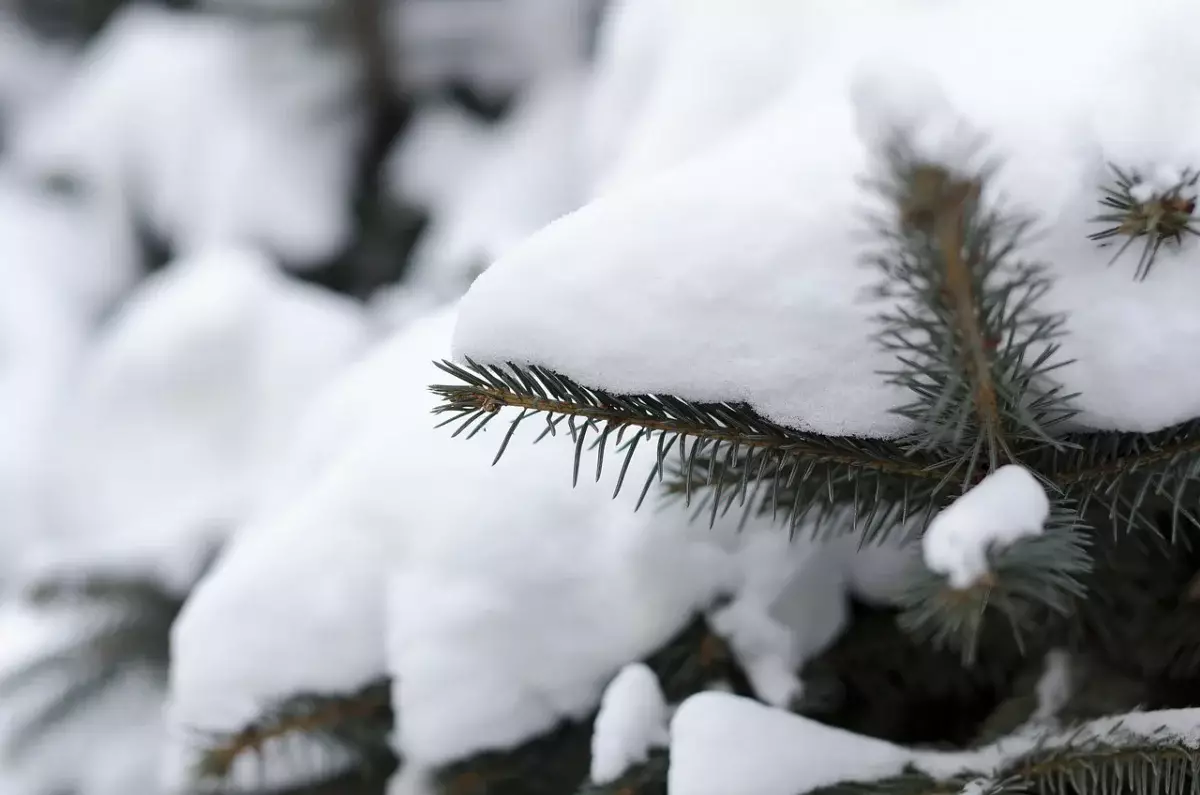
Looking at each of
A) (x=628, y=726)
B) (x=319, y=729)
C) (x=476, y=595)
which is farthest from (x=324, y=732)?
(x=628, y=726)

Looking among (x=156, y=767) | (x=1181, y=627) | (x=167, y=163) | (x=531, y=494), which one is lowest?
(x=1181, y=627)

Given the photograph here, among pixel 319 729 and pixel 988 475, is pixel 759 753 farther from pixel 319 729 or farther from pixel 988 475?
pixel 319 729

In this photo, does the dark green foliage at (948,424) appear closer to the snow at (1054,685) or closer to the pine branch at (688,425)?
the pine branch at (688,425)

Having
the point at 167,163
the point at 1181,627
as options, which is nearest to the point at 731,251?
the point at 1181,627

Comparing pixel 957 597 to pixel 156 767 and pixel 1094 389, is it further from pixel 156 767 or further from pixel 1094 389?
pixel 156 767

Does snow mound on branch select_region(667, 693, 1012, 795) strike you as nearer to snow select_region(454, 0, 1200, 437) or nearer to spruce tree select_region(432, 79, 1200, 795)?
spruce tree select_region(432, 79, 1200, 795)

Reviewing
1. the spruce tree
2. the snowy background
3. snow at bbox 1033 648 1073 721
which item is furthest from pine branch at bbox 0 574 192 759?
snow at bbox 1033 648 1073 721

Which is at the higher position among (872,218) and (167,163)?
(167,163)
